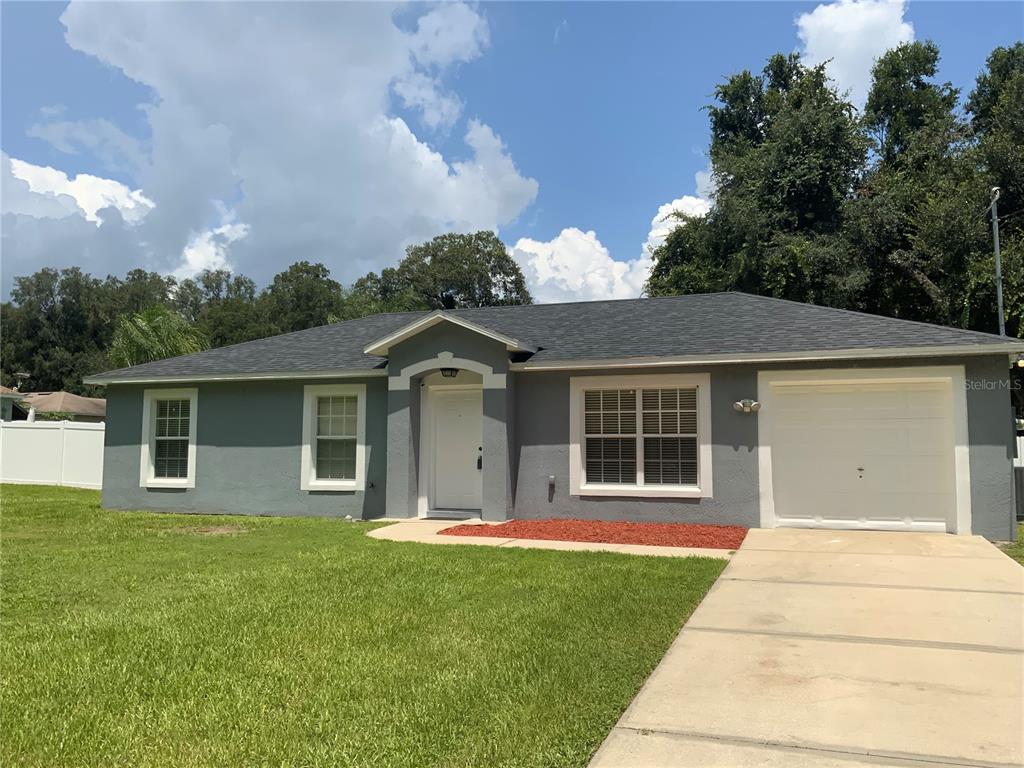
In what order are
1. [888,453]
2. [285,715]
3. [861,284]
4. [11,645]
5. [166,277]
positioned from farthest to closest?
[166,277], [861,284], [888,453], [11,645], [285,715]

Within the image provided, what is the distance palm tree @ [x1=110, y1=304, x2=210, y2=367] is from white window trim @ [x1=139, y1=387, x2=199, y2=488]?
1212 cm

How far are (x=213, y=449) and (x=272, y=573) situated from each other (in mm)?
8014

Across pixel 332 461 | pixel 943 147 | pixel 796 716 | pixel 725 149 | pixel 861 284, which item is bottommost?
pixel 796 716

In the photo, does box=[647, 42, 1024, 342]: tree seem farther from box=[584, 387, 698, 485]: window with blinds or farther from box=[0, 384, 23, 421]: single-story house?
box=[0, 384, 23, 421]: single-story house

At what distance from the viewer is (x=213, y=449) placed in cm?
1483

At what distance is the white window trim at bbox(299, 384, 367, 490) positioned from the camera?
13.8m

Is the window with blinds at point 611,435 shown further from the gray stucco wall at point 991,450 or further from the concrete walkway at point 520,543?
the gray stucco wall at point 991,450

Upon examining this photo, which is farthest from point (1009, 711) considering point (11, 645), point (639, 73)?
point (639, 73)

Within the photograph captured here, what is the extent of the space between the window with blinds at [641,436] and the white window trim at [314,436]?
4.30 metres

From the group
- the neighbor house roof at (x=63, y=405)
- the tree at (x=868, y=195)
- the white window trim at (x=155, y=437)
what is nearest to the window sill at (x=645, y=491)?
the white window trim at (x=155, y=437)

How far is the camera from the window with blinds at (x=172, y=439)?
15297mm

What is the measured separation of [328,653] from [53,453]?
2116 centimetres

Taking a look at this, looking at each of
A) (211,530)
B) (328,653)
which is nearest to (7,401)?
(211,530)

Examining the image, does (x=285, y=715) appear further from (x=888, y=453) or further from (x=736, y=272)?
(x=736, y=272)
